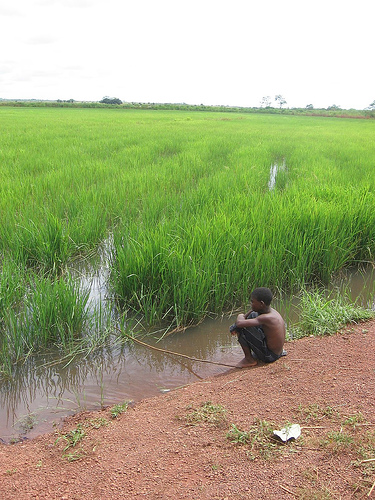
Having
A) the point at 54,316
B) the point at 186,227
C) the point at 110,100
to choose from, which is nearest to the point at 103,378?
the point at 54,316

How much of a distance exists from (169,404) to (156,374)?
1.44ft

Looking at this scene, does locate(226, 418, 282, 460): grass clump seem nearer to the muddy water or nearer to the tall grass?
the muddy water

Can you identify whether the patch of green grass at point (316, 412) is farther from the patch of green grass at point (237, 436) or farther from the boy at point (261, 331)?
the boy at point (261, 331)

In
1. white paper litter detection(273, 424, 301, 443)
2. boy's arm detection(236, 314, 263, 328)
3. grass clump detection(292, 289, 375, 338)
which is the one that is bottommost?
grass clump detection(292, 289, 375, 338)

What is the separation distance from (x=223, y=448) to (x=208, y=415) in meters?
0.22

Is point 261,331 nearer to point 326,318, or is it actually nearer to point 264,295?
point 264,295

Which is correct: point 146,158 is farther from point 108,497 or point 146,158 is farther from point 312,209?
point 108,497

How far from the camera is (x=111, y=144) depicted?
30.9 feet

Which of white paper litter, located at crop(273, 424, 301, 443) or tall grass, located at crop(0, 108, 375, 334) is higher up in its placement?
tall grass, located at crop(0, 108, 375, 334)

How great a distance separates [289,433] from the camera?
144 centimetres

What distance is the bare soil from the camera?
1.24 m

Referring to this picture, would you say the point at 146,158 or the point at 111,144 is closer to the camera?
the point at 146,158

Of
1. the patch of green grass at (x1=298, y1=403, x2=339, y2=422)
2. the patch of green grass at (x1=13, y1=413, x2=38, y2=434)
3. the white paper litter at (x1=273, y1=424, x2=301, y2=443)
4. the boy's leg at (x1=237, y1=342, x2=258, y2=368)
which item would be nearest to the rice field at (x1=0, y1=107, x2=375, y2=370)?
the patch of green grass at (x1=13, y1=413, x2=38, y2=434)

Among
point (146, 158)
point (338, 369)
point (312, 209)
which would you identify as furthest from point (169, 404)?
point (146, 158)
